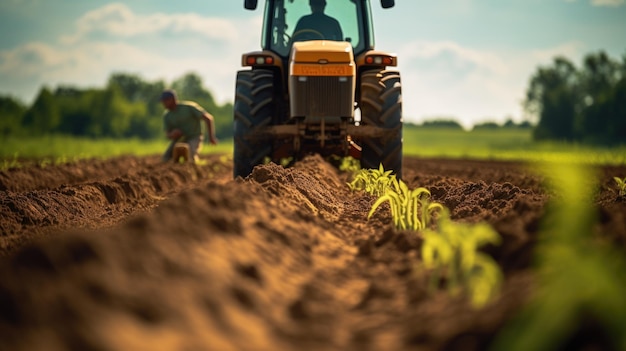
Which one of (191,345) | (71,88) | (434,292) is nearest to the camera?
(191,345)

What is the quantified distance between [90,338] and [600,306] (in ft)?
5.48

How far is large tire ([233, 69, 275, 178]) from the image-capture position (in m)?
10.1

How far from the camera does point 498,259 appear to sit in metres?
3.88

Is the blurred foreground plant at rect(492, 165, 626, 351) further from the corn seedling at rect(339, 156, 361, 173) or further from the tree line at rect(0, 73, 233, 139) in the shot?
the tree line at rect(0, 73, 233, 139)

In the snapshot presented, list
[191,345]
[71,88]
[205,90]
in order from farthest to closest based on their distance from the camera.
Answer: [205,90] → [71,88] → [191,345]

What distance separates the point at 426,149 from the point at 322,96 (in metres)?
30.5

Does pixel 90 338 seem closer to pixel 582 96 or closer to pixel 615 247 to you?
pixel 615 247

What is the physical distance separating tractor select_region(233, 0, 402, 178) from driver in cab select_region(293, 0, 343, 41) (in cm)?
1

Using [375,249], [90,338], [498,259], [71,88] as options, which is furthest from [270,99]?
[71,88]

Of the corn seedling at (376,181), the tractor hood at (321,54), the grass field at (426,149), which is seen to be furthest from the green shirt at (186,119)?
the corn seedling at (376,181)

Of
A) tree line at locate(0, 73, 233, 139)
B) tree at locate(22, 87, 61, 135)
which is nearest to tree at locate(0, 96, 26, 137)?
tree line at locate(0, 73, 233, 139)

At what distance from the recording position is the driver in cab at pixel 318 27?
1048 cm

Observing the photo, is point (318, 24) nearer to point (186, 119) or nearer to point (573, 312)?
point (186, 119)

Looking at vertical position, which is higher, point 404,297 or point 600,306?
point 600,306
